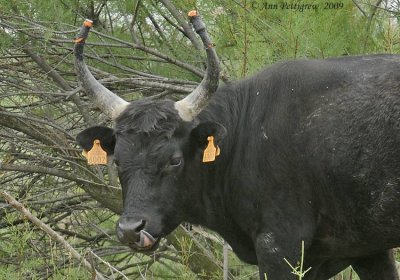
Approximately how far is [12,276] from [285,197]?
2.52m

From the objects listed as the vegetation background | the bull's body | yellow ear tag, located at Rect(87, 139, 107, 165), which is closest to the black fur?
the bull's body

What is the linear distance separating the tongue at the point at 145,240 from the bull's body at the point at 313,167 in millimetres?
657

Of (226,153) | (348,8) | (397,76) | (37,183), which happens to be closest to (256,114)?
(226,153)

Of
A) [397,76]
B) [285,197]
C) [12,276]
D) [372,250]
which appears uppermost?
[397,76]

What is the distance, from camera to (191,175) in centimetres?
654

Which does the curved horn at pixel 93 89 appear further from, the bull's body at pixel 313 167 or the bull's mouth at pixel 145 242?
the bull's mouth at pixel 145 242

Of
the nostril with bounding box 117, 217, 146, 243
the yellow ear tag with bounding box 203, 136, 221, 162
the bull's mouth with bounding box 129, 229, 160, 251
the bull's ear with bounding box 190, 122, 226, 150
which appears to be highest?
the bull's ear with bounding box 190, 122, 226, 150

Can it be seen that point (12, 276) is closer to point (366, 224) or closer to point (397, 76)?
point (366, 224)

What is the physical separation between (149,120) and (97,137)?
614 mm

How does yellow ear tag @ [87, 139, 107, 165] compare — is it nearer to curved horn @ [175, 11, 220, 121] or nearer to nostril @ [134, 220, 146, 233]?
curved horn @ [175, 11, 220, 121]

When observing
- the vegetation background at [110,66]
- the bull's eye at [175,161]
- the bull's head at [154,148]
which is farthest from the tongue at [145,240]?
the vegetation background at [110,66]

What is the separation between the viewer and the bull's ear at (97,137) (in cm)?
665

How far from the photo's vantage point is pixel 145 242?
19.7 ft

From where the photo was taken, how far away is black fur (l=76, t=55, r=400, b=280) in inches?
242
